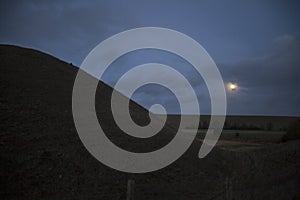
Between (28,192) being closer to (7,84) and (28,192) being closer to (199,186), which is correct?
(199,186)

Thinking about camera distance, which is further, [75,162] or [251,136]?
[251,136]

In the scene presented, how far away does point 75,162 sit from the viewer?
13320mm

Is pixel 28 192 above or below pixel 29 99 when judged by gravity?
below

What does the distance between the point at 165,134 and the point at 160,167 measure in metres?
6.10

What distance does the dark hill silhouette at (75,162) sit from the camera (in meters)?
10.4

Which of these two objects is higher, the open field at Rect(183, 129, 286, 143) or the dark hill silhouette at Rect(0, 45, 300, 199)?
the open field at Rect(183, 129, 286, 143)

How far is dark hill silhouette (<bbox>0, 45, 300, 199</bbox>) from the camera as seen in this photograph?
1038 centimetres

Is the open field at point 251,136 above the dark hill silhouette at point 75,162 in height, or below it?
above

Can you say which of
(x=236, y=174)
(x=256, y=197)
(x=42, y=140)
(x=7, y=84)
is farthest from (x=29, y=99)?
(x=256, y=197)

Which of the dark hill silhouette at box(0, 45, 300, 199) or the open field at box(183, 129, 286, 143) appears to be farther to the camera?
the open field at box(183, 129, 286, 143)

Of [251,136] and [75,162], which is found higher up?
[251,136]

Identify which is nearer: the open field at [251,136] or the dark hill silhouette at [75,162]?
the dark hill silhouette at [75,162]

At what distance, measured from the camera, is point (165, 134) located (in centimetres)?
2080

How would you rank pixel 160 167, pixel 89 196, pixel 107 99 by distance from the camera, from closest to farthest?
pixel 89 196 < pixel 160 167 < pixel 107 99
